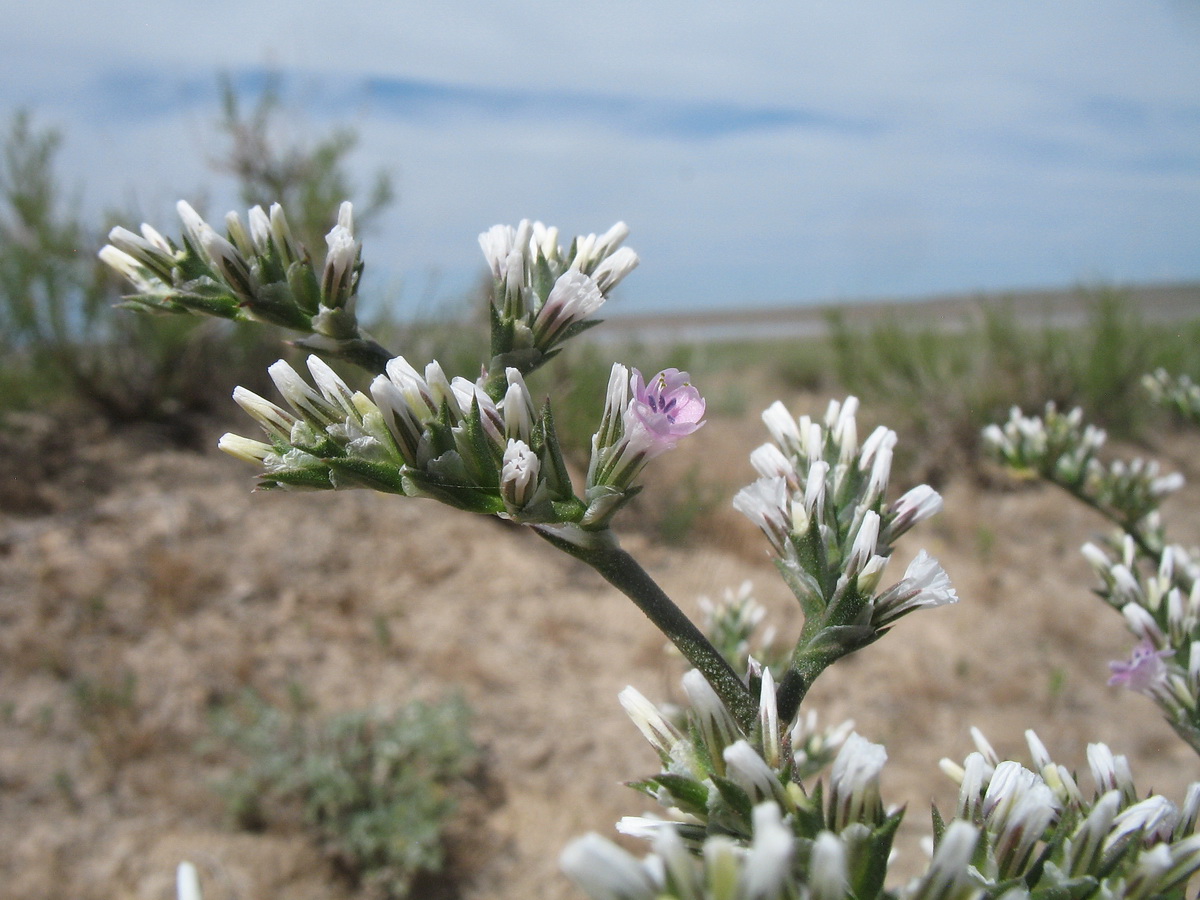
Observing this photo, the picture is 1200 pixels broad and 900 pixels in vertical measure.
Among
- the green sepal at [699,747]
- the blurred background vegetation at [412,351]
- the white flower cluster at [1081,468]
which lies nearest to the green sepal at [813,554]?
the green sepal at [699,747]

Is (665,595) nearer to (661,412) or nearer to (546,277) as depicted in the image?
(661,412)

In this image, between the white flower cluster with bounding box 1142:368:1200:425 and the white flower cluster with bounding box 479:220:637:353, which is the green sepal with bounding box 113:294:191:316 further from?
the white flower cluster with bounding box 1142:368:1200:425

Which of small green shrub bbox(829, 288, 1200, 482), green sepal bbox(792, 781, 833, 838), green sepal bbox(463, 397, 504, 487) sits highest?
green sepal bbox(463, 397, 504, 487)

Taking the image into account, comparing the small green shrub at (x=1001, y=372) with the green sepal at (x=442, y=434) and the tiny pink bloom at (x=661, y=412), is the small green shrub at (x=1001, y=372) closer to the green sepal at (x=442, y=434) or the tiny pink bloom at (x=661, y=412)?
the tiny pink bloom at (x=661, y=412)

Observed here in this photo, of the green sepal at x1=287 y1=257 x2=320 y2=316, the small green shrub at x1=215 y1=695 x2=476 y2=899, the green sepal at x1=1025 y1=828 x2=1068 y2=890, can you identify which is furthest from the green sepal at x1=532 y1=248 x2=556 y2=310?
the small green shrub at x1=215 y1=695 x2=476 y2=899

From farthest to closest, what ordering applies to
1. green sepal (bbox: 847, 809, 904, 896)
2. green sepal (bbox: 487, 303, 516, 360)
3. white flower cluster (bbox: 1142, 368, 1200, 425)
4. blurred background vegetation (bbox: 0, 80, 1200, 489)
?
blurred background vegetation (bbox: 0, 80, 1200, 489) < white flower cluster (bbox: 1142, 368, 1200, 425) < green sepal (bbox: 487, 303, 516, 360) < green sepal (bbox: 847, 809, 904, 896)

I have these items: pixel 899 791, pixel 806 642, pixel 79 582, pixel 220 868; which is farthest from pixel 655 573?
pixel 806 642
